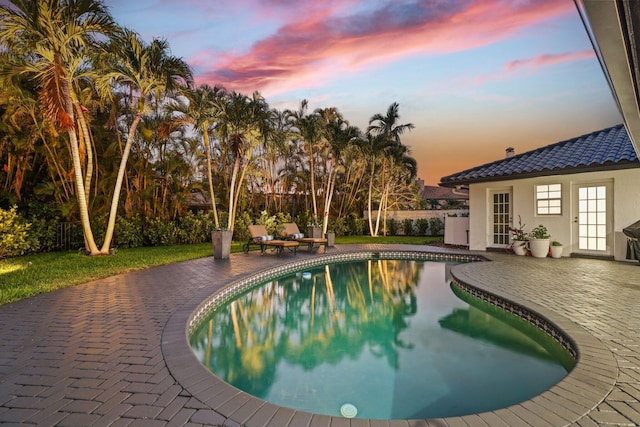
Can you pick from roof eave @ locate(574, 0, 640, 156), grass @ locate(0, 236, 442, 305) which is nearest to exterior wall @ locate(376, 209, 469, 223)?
grass @ locate(0, 236, 442, 305)

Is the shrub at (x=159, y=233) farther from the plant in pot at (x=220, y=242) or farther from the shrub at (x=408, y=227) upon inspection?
the shrub at (x=408, y=227)

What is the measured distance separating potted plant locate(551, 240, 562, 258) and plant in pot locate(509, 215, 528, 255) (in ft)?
2.57

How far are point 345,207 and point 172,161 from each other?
488 inches

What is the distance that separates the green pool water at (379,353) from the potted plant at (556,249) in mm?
5374

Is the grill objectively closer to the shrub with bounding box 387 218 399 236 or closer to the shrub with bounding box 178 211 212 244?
the shrub with bounding box 387 218 399 236

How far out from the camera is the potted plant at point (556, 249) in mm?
10584

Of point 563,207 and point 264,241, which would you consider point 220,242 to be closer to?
point 264,241

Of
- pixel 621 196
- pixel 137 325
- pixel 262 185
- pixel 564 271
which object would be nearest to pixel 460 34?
pixel 621 196

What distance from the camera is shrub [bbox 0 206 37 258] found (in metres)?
9.45

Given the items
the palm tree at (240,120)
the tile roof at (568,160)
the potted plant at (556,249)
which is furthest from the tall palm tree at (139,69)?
the potted plant at (556,249)

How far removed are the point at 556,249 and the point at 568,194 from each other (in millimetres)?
1866

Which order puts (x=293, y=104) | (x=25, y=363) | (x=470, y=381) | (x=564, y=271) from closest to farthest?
(x=25, y=363), (x=470, y=381), (x=564, y=271), (x=293, y=104)

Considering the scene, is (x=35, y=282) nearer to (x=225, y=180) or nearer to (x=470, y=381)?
(x=470, y=381)

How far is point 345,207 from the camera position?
23797 mm
